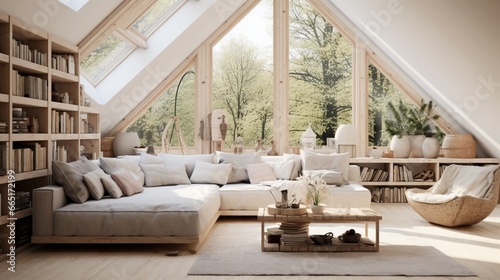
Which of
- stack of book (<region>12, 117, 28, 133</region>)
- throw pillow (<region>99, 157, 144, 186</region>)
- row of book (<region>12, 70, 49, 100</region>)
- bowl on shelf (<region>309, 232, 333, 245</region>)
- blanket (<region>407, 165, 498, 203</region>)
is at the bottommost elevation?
bowl on shelf (<region>309, 232, 333, 245</region>)

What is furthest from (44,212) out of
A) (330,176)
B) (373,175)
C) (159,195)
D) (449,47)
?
(373,175)

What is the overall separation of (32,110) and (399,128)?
5.61 metres

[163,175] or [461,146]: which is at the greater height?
[461,146]

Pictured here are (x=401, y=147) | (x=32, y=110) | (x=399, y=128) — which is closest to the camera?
(x=32, y=110)

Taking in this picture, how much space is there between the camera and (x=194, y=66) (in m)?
8.68

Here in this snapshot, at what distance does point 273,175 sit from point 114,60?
9.75 ft

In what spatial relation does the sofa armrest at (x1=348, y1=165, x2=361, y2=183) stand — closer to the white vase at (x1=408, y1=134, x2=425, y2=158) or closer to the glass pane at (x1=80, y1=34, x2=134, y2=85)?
the white vase at (x1=408, y1=134, x2=425, y2=158)

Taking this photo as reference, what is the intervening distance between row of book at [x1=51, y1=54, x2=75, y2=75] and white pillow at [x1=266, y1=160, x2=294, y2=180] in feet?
9.44

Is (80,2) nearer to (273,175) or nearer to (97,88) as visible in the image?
(97,88)

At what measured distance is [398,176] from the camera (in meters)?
8.07

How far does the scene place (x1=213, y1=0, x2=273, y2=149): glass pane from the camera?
864 centimetres

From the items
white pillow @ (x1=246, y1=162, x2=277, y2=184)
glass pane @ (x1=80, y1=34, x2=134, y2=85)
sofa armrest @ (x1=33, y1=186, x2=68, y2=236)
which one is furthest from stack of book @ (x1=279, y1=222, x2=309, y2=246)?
glass pane @ (x1=80, y1=34, x2=134, y2=85)

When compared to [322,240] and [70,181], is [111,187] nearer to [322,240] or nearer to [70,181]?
[70,181]

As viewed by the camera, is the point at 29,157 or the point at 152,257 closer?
the point at 152,257
